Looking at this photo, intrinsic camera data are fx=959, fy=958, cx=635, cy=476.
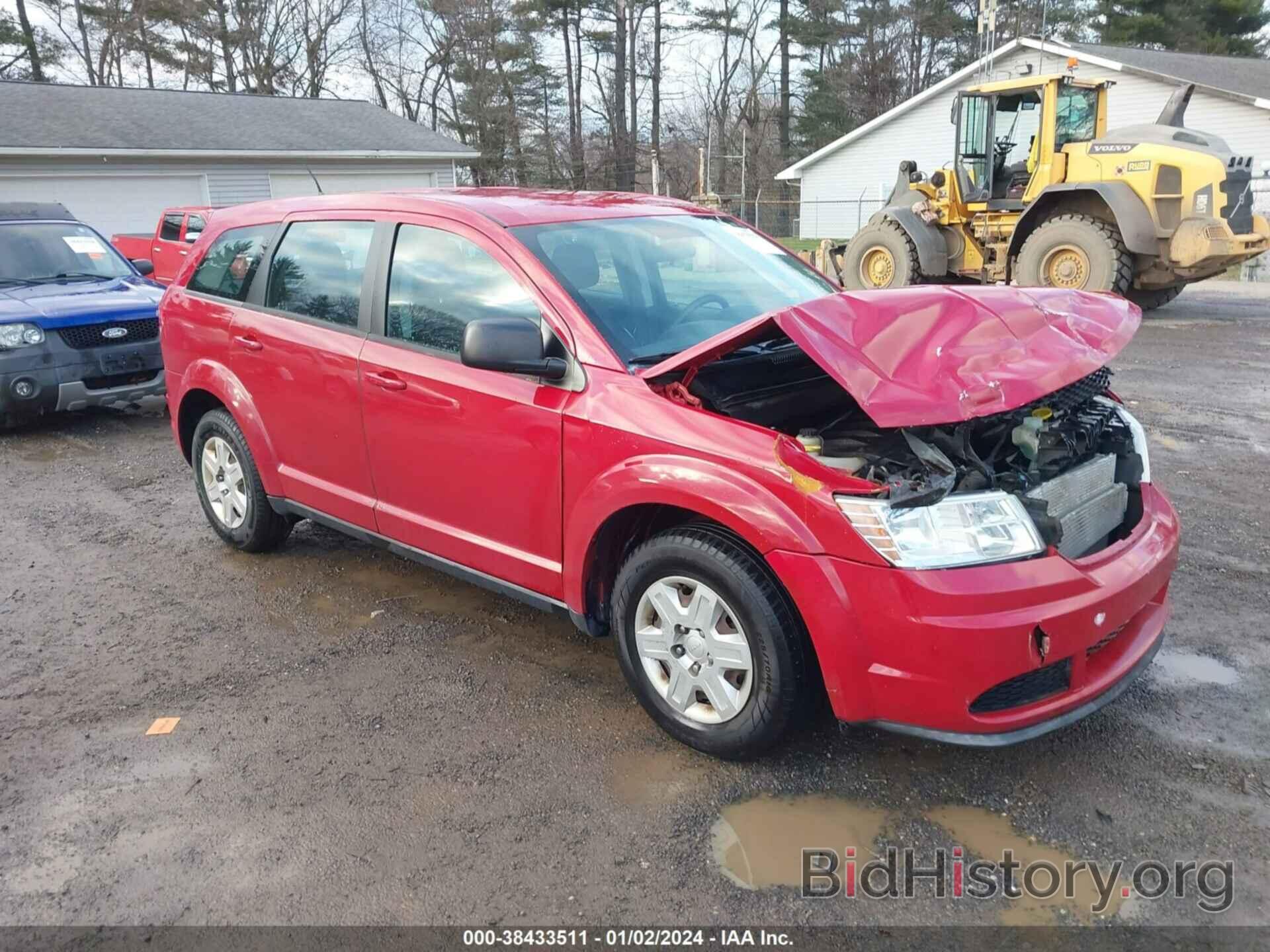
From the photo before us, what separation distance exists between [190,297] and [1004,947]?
4848 millimetres

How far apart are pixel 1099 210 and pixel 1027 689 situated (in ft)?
37.6

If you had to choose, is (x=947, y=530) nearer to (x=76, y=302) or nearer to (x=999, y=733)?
(x=999, y=733)

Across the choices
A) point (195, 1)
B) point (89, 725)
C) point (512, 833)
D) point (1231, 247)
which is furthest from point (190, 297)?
point (195, 1)

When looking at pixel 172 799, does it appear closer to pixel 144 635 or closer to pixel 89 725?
pixel 89 725

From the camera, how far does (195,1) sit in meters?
34.4

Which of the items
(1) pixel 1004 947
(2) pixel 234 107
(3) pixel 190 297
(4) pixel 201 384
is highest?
(2) pixel 234 107

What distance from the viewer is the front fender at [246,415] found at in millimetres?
4766

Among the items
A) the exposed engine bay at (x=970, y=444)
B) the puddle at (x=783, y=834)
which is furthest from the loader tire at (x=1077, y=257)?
the puddle at (x=783, y=834)

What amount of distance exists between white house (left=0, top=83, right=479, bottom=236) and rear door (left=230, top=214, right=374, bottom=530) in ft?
57.7

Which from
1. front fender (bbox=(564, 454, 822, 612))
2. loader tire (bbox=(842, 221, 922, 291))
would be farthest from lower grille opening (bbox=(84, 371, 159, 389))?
loader tire (bbox=(842, 221, 922, 291))

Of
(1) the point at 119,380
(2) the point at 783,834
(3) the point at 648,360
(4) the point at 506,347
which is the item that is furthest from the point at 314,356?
(1) the point at 119,380

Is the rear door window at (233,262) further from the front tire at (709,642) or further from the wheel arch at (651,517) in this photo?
the front tire at (709,642)

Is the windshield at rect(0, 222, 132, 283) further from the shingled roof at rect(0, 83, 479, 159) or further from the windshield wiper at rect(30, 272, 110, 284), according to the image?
the shingled roof at rect(0, 83, 479, 159)

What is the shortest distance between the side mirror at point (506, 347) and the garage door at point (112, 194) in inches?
823
